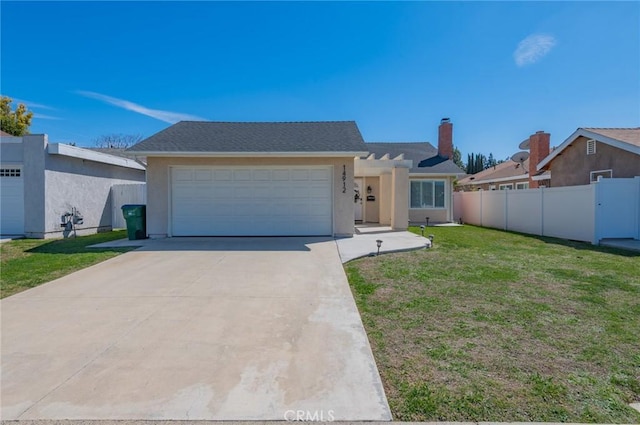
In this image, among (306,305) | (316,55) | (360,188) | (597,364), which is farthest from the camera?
(360,188)

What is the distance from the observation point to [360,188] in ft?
56.5

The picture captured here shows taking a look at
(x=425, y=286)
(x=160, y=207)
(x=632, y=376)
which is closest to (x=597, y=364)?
(x=632, y=376)

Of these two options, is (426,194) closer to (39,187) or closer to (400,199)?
(400,199)

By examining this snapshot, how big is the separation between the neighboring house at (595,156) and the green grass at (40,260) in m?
17.8

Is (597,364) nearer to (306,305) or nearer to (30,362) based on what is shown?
(306,305)

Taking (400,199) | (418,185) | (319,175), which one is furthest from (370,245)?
(418,185)

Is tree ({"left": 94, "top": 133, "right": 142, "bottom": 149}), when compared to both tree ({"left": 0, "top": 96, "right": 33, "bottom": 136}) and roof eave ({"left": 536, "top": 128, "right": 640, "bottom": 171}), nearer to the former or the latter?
tree ({"left": 0, "top": 96, "right": 33, "bottom": 136})

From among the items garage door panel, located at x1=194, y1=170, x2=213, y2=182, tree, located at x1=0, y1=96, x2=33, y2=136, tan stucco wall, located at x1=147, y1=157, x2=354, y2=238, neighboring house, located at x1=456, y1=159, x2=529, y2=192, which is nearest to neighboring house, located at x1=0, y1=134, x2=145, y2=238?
tan stucco wall, located at x1=147, y1=157, x2=354, y2=238

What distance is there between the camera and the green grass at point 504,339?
2465 mm

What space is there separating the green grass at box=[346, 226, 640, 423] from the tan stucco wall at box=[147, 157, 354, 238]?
14.1 feet

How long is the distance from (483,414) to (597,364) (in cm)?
162

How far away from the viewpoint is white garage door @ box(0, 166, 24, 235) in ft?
38.3

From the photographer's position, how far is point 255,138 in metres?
12.1

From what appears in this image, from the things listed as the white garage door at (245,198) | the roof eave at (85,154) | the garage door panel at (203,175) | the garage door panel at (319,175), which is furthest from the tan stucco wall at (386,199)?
the roof eave at (85,154)
